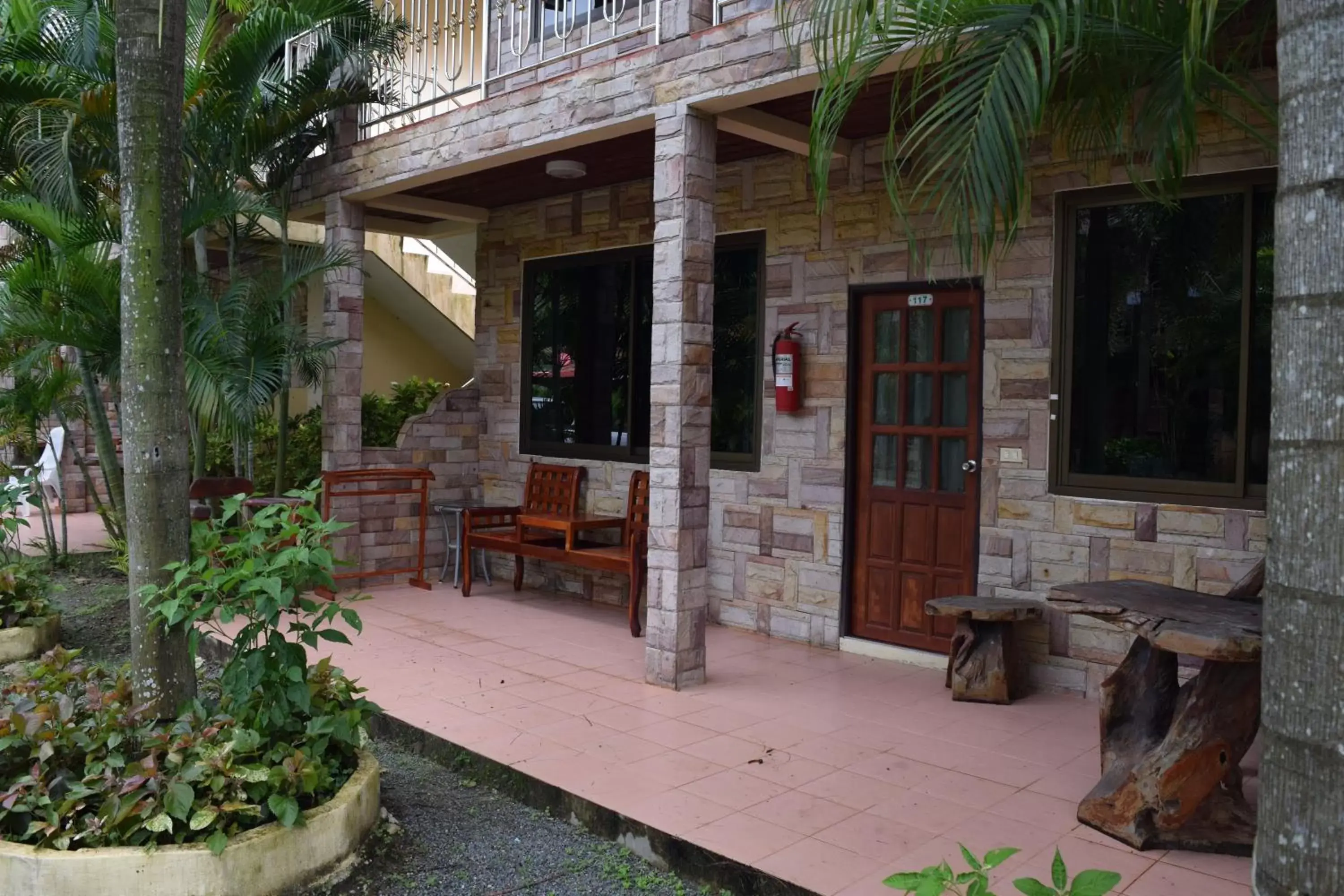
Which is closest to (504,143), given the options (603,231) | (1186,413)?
(603,231)

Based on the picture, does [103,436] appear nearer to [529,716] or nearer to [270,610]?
[529,716]

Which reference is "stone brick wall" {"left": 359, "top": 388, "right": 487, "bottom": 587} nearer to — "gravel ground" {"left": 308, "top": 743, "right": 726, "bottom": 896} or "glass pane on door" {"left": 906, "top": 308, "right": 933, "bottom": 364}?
"glass pane on door" {"left": 906, "top": 308, "right": 933, "bottom": 364}

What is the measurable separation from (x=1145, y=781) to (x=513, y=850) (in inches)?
79.7

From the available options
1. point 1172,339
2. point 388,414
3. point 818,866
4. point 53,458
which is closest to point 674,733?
point 818,866

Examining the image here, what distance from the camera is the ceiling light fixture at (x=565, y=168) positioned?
21.7ft

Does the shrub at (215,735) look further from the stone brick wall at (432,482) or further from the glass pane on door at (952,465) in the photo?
the stone brick wall at (432,482)

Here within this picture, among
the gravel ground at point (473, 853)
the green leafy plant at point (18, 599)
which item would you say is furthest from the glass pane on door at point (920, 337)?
the green leafy plant at point (18, 599)

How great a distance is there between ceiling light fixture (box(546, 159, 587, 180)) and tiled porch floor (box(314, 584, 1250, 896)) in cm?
285

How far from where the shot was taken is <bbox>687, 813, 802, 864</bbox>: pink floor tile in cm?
327

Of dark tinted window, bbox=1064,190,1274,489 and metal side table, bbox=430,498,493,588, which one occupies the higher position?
dark tinted window, bbox=1064,190,1274,489

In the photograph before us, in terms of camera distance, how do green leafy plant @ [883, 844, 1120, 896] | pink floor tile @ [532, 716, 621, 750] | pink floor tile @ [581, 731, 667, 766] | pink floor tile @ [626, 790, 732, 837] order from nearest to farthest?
green leafy plant @ [883, 844, 1120, 896] < pink floor tile @ [626, 790, 732, 837] < pink floor tile @ [581, 731, 667, 766] < pink floor tile @ [532, 716, 621, 750]

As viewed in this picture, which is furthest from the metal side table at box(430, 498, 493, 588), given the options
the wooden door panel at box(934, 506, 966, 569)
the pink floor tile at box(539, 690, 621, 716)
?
the wooden door panel at box(934, 506, 966, 569)

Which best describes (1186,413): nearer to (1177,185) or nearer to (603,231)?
(1177,185)

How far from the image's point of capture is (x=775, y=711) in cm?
489
